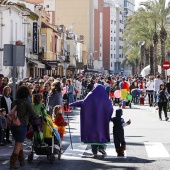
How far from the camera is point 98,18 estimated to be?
157 metres

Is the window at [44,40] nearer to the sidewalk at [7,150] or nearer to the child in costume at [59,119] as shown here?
the sidewalk at [7,150]

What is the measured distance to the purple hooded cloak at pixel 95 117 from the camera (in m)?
14.9

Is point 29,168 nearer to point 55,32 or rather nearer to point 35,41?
point 35,41

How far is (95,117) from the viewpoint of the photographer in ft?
48.8

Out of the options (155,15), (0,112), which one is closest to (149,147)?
(0,112)

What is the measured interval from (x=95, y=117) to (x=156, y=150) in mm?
2092

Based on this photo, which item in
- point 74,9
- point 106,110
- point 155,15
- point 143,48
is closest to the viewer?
point 106,110

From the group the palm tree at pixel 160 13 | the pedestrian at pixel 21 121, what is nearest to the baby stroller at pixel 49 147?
the pedestrian at pixel 21 121

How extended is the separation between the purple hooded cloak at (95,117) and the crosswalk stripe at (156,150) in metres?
1.20

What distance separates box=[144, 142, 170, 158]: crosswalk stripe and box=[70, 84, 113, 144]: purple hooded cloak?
120 cm

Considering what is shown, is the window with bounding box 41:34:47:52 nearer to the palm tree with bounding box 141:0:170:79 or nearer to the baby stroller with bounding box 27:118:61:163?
the palm tree with bounding box 141:0:170:79

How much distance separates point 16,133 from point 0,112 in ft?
13.0

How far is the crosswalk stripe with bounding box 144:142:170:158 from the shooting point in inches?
592

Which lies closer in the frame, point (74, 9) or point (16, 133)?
point (16, 133)
